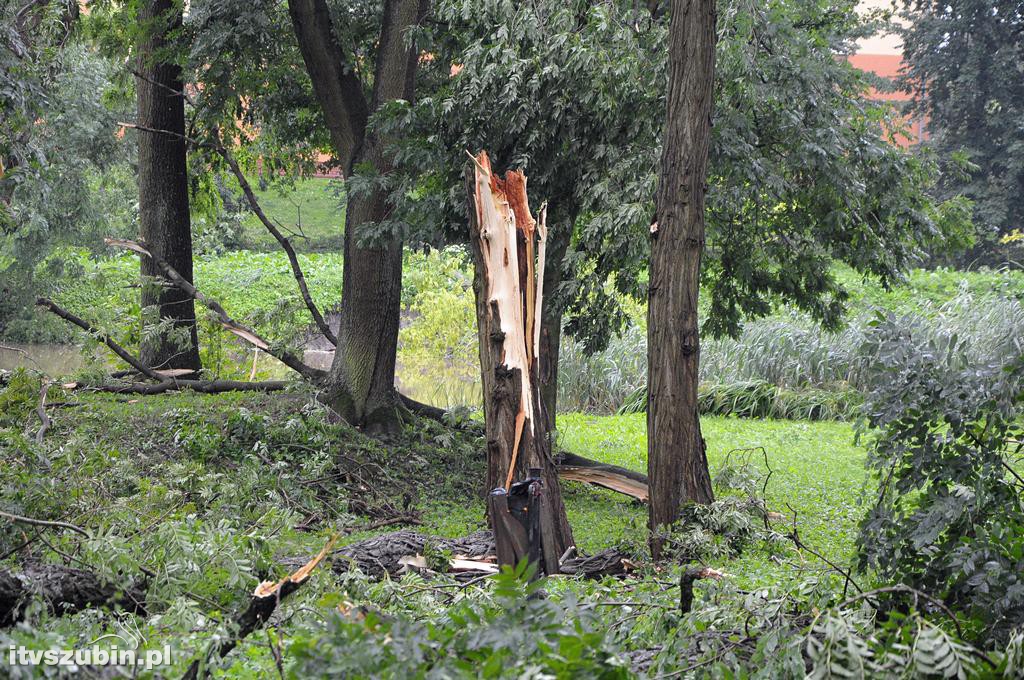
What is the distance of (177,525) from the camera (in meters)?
3.49

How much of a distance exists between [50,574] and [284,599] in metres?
1.17

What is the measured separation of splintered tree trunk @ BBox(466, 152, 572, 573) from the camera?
612 centimetres

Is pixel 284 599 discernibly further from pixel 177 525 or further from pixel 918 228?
pixel 918 228

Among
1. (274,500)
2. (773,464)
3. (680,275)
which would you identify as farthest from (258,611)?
(773,464)

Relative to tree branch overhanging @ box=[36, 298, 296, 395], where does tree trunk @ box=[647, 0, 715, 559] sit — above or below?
above

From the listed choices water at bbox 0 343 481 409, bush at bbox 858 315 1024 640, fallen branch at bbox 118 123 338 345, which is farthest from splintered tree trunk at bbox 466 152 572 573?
water at bbox 0 343 481 409

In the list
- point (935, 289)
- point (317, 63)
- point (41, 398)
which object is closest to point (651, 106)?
point (317, 63)

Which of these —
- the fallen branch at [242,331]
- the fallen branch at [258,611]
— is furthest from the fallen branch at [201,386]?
the fallen branch at [258,611]

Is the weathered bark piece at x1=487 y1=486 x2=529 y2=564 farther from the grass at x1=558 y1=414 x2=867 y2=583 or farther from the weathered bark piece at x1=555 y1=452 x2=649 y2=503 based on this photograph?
the weathered bark piece at x1=555 y1=452 x2=649 y2=503

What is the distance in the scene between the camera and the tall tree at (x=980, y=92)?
30.9 metres

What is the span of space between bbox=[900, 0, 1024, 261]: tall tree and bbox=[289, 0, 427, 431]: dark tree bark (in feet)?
84.7

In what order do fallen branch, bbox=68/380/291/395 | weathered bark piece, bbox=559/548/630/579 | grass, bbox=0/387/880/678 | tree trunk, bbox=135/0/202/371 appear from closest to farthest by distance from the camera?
grass, bbox=0/387/880/678 → weathered bark piece, bbox=559/548/630/579 → fallen branch, bbox=68/380/291/395 → tree trunk, bbox=135/0/202/371

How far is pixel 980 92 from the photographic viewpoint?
32.1 metres

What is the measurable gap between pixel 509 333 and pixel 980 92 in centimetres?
3173
